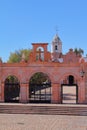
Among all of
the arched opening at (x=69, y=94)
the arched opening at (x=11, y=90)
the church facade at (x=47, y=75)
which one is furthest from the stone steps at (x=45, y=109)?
the arched opening at (x=11, y=90)

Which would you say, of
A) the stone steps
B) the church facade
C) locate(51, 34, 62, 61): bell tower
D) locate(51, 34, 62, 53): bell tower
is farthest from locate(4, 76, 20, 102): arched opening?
locate(51, 34, 62, 53): bell tower

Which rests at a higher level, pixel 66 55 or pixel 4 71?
pixel 66 55

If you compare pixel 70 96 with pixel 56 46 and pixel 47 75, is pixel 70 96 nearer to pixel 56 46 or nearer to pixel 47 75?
pixel 47 75

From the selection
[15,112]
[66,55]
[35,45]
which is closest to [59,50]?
[66,55]

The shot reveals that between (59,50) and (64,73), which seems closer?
(64,73)

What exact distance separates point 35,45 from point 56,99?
6.32 metres
